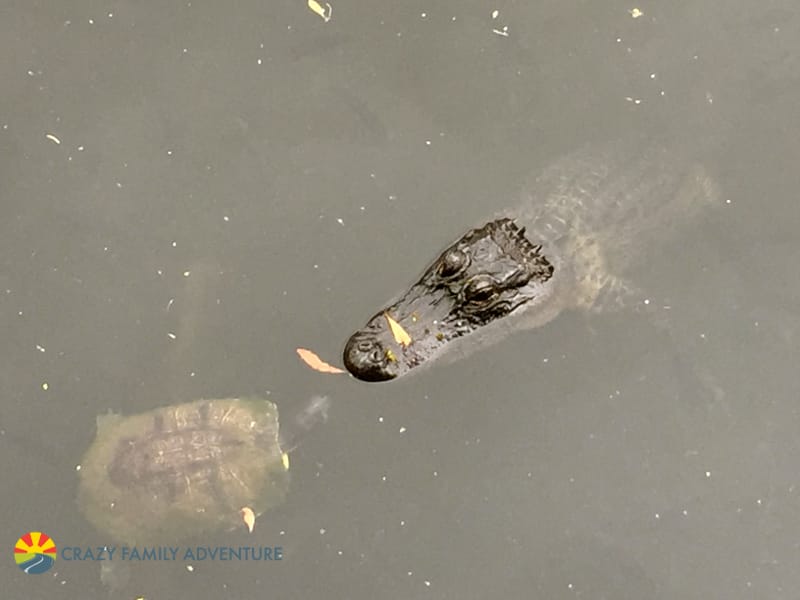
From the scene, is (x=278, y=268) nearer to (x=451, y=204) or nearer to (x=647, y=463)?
(x=451, y=204)

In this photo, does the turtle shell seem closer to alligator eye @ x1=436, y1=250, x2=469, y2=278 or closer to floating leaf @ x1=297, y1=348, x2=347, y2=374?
floating leaf @ x1=297, y1=348, x2=347, y2=374

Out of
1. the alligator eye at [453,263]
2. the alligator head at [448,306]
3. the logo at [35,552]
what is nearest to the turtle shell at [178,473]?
the logo at [35,552]

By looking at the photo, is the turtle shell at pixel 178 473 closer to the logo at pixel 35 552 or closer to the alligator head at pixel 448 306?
the logo at pixel 35 552

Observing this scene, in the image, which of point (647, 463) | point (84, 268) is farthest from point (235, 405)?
point (647, 463)

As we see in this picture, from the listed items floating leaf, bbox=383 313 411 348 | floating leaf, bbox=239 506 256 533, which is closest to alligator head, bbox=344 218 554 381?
floating leaf, bbox=383 313 411 348

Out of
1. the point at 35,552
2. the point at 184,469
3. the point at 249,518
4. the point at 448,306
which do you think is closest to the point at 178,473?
the point at 184,469

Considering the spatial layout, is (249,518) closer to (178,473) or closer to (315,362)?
(178,473)
